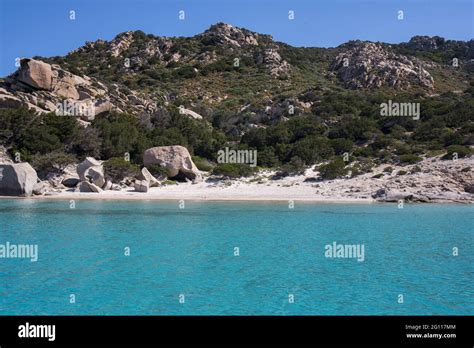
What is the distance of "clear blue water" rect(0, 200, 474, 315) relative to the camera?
26.9ft

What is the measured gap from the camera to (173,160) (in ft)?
113

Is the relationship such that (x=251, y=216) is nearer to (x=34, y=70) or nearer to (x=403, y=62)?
(x=34, y=70)

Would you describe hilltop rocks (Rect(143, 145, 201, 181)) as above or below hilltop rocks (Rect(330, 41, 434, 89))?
below

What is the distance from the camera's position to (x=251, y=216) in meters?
21.8

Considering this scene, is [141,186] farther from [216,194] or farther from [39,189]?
[39,189]

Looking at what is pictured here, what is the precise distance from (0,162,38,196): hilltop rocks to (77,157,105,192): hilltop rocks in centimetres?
338

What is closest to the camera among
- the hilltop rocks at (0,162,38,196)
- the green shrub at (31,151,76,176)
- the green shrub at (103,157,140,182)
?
the hilltop rocks at (0,162,38,196)

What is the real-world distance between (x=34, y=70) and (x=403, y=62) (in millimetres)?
53237

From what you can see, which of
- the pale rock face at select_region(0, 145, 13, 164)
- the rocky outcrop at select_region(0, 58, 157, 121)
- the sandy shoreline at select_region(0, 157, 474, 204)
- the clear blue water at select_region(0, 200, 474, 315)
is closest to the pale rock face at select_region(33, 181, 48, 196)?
the sandy shoreline at select_region(0, 157, 474, 204)

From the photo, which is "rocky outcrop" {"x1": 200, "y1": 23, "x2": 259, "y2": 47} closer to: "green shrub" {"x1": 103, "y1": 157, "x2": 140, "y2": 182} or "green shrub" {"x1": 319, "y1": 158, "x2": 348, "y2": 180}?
"green shrub" {"x1": 319, "y1": 158, "x2": 348, "y2": 180}
